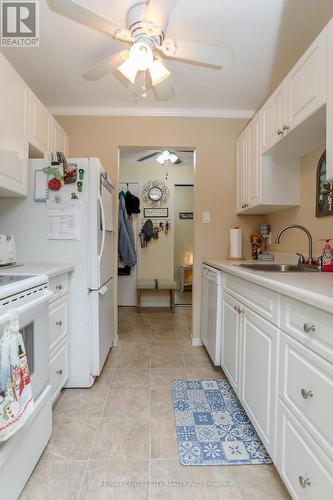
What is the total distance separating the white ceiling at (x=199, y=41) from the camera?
151cm

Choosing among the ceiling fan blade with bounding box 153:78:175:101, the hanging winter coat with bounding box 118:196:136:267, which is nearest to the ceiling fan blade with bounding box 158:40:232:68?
the ceiling fan blade with bounding box 153:78:175:101

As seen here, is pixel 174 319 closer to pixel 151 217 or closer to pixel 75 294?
pixel 151 217

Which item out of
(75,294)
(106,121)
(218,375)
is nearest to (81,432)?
(75,294)

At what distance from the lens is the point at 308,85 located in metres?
1.37

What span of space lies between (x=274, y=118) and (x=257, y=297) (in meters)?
1.28

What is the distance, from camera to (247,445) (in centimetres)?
133

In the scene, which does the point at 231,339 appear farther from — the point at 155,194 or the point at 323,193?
the point at 155,194

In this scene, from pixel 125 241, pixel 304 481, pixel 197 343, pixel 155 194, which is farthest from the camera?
pixel 155 194

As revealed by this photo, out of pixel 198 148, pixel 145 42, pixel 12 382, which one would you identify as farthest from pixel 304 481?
pixel 198 148

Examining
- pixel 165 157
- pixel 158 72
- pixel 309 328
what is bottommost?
pixel 309 328

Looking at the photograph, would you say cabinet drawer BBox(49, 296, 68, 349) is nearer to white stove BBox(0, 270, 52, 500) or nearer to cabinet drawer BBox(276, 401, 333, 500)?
white stove BBox(0, 270, 52, 500)

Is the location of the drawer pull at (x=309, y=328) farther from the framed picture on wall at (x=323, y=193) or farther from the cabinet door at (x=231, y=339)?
the framed picture on wall at (x=323, y=193)

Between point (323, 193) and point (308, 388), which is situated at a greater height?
point (323, 193)

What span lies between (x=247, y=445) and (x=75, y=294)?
Answer: 134 centimetres
